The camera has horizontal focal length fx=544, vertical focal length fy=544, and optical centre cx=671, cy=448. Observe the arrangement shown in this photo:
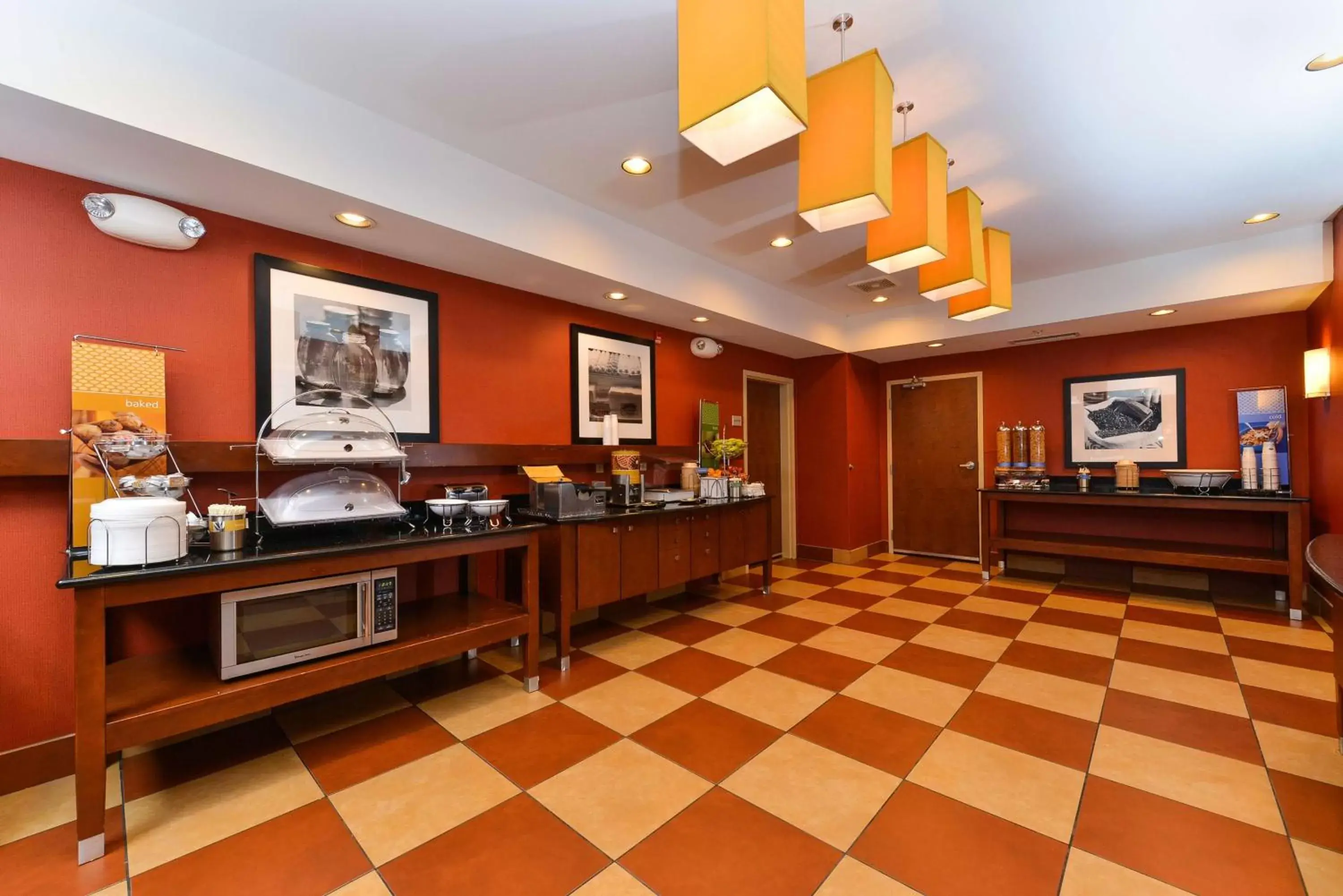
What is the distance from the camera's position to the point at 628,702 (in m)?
2.95

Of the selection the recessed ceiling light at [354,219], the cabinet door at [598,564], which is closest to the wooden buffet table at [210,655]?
the cabinet door at [598,564]

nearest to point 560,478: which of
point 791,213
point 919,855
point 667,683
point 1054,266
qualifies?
point 667,683

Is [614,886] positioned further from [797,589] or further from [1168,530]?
[1168,530]

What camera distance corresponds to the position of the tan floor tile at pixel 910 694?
2.79m

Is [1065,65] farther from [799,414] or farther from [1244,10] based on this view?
[799,414]

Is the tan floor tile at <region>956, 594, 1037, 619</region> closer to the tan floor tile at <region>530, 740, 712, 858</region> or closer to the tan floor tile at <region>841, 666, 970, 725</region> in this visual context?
the tan floor tile at <region>841, 666, 970, 725</region>

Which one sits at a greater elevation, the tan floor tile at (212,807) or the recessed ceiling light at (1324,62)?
the recessed ceiling light at (1324,62)

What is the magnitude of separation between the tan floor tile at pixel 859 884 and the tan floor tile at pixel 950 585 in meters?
3.99

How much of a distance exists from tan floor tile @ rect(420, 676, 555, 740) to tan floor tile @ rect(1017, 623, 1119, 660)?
336cm

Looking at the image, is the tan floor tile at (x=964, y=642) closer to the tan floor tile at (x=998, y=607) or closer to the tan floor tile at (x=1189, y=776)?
the tan floor tile at (x=998, y=607)

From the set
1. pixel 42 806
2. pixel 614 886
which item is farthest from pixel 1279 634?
pixel 42 806

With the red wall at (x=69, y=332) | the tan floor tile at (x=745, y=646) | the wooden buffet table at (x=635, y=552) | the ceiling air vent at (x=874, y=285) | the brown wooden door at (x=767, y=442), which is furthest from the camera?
the brown wooden door at (x=767, y=442)

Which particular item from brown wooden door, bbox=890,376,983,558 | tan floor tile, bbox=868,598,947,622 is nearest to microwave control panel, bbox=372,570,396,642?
tan floor tile, bbox=868,598,947,622

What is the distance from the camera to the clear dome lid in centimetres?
259
